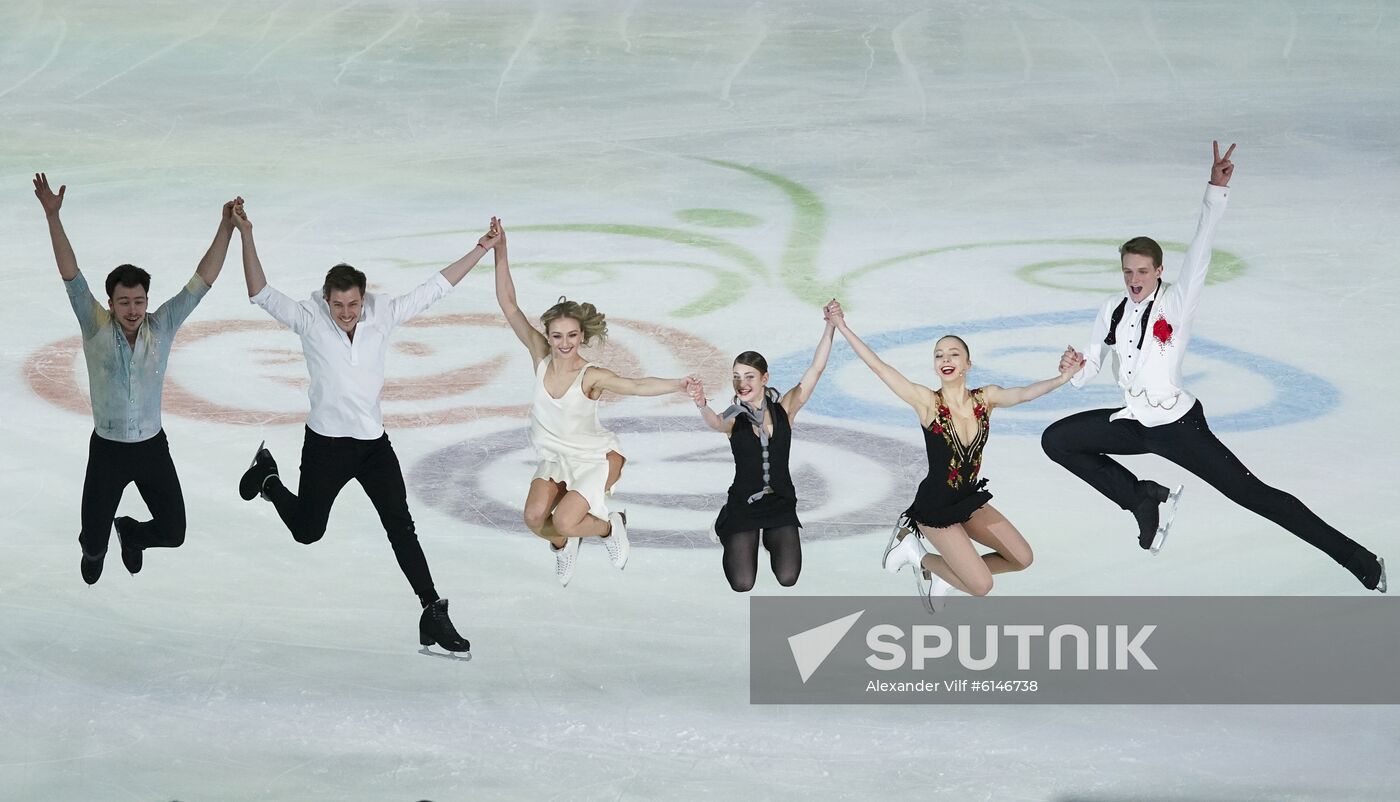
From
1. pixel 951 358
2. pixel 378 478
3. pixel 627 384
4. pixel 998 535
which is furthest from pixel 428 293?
pixel 998 535

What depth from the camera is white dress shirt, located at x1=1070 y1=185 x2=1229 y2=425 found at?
7.71 m

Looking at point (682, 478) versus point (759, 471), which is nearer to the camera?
point (759, 471)

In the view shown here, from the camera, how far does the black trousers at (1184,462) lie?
799 cm

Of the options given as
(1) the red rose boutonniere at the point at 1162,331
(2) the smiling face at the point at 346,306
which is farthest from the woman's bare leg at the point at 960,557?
(2) the smiling face at the point at 346,306

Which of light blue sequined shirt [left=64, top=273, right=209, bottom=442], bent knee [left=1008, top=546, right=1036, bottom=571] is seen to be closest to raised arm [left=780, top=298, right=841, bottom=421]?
bent knee [left=1008, top=546, right=1036, bottom=571]

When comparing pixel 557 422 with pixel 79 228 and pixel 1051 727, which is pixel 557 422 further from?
pixel 79 228

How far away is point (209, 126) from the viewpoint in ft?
57.0

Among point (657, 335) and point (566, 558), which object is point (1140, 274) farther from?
point (657, 335)

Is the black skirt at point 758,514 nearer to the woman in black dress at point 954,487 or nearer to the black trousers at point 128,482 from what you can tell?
the woman in black dress at point 954,487

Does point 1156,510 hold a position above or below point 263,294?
below

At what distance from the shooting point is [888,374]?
24.8 ft

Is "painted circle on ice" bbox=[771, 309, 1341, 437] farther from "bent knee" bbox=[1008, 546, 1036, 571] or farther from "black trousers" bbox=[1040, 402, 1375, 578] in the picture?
"bent knee" bbox=[1008, 546, 1036, 571]

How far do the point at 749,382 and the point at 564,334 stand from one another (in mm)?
745

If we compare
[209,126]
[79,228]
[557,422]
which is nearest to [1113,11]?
[209,126]
